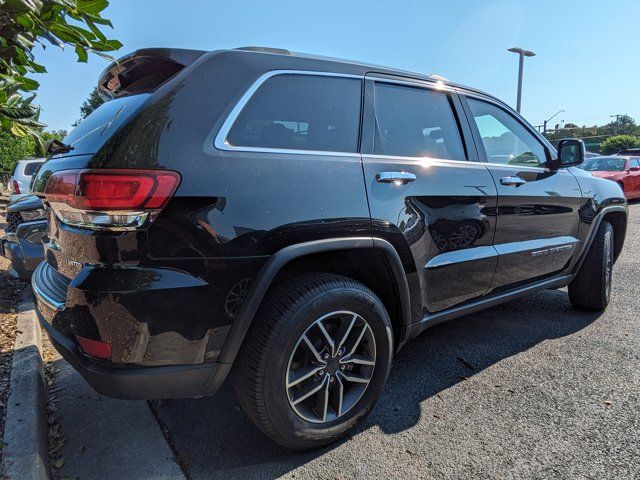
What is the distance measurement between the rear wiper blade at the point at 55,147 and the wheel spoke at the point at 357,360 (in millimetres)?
1676

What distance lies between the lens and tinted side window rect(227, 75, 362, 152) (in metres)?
2.00

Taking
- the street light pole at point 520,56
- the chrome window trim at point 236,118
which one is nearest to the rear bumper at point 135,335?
the chrome window trim at point 236,118

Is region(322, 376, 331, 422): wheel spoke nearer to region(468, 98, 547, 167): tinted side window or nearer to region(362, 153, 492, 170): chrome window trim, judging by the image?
region(362, 153, 492, 170): chrome window trim

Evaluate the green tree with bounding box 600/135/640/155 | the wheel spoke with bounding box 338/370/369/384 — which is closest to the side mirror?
the wheel spoke with bounding box 338/370/369/384

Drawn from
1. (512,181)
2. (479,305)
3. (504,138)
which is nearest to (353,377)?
(479,305)

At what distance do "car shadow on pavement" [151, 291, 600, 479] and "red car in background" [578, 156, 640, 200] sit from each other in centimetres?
1174

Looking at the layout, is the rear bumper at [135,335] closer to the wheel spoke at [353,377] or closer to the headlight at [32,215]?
the wheel spoke at [353,377]

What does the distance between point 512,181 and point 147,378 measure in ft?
8.61

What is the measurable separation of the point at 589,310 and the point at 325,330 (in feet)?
10.8

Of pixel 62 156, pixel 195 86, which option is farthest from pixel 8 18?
pixel 195 86

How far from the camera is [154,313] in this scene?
1.71 metres

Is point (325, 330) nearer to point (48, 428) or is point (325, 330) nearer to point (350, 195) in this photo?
point (350, 195)

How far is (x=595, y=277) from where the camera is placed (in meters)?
4.03

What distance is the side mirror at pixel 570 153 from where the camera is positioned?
3631 mm
